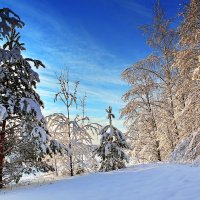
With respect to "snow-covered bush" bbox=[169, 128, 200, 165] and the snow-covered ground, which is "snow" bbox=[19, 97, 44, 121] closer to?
the snow-covered ground

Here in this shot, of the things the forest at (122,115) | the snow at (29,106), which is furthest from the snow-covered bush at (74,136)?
the snow at (29,106)

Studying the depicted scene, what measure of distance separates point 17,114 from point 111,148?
535cm

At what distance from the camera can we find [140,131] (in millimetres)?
21375

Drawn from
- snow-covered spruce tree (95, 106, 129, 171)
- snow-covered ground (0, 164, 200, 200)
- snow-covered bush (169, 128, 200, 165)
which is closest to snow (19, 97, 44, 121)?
snow-covered ground (0, 164, 200, 200)

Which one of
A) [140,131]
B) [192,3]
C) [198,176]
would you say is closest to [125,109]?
[140,131]

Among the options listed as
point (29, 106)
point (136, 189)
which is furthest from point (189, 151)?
point (29, 106)

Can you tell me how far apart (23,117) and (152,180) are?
6563mm

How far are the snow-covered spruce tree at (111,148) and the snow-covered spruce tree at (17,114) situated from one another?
11.8ft

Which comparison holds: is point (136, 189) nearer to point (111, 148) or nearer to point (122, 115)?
point (111, 148)

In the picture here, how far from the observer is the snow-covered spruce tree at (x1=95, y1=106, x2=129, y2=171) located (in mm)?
15039

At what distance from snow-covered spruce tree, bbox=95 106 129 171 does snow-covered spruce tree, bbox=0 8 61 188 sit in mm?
3582

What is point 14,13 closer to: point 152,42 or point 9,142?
point 9,142

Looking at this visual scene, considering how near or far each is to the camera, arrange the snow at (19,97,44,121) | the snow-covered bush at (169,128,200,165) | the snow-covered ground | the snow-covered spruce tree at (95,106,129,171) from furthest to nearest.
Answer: the snow-covered spruce tree at (95,106,129,171), the snow-covered bush at (169,128,200,165), the snow at (19,97,44,121), the snow-covered ground

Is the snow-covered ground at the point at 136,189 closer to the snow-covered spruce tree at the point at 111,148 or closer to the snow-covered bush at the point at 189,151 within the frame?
the snow-covered bush at the point at 189,151
